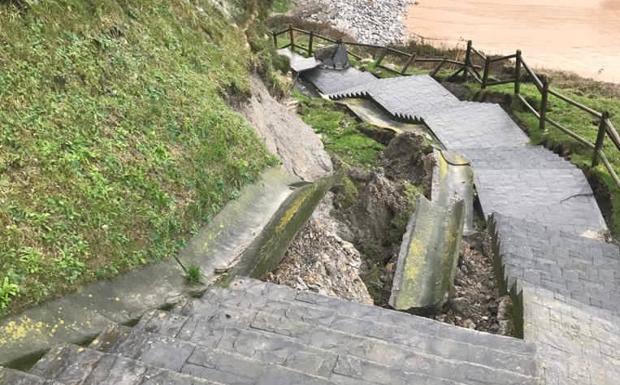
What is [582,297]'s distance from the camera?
6820 millimetres

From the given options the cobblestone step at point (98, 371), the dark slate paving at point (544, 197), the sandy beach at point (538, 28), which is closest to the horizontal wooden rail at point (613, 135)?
the dark slate paving at point (544, 197)

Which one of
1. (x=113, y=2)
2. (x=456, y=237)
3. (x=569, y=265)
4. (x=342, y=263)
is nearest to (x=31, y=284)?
(x=342, y=263)

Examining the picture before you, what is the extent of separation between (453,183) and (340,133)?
3.84m

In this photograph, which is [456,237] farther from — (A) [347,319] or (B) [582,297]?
(A) [347,319]

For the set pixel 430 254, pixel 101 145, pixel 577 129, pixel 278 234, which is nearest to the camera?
pixel 101 145

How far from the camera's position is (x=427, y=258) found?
24.1ft

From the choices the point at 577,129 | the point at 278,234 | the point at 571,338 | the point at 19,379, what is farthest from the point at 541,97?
the point at 19,379

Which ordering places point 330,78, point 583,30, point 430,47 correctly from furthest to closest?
point 583,30
point 430,47
point 330,78

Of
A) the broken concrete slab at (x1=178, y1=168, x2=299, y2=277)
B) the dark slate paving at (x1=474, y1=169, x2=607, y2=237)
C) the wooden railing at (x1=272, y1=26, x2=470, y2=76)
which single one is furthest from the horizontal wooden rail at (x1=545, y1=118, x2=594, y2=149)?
the broken concrete slab at (x1=178, y1=168, x2=299, y2=277)

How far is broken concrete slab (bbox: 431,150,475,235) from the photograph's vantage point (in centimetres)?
975

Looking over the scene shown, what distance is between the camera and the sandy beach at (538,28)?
31.7m

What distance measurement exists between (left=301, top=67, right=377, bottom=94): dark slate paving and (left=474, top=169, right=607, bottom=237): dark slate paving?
31.2 ft

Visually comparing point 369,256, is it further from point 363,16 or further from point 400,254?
point 363,16

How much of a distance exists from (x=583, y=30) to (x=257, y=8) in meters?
32.6
